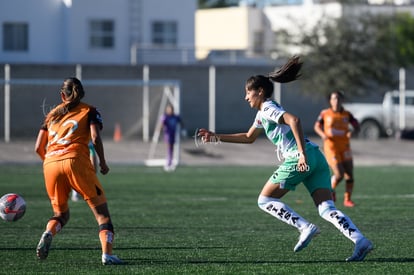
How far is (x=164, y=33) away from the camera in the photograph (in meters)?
48.8

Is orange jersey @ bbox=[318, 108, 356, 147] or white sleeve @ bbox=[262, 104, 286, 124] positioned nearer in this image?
white sleeve @ bbox=[262, 104, 286, 124]

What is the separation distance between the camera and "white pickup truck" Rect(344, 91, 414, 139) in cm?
3906

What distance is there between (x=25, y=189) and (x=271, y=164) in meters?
13.5

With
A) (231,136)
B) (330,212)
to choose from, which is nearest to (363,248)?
(330,212)

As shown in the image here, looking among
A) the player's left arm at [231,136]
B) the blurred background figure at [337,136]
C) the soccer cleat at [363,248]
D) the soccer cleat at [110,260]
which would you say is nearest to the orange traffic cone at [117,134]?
the blurred background figure at [337,136]

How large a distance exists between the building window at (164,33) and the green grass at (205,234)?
1077 inches

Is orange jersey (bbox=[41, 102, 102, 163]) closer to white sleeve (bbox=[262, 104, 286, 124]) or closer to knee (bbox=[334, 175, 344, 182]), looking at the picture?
white sleeve (bbox=[262, 104, 286, 124])

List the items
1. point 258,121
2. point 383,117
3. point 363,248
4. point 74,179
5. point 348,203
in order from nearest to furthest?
point 74,179 → point 363,248 → point 258,121 → point 348,203 → point 383,117

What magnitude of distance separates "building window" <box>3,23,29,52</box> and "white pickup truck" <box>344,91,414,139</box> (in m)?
16.0

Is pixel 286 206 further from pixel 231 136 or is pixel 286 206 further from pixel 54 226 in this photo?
pixel 54 226

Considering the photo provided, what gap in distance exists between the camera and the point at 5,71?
112ft

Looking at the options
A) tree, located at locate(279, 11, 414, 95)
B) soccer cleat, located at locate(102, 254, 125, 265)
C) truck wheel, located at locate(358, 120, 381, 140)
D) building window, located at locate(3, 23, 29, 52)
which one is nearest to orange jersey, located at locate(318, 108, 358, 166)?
soccer cleat, located at locate(102, 254, 125, 265)

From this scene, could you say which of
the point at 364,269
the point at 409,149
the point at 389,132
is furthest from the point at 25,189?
the point at 389,132

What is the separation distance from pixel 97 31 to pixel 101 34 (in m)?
0.25
